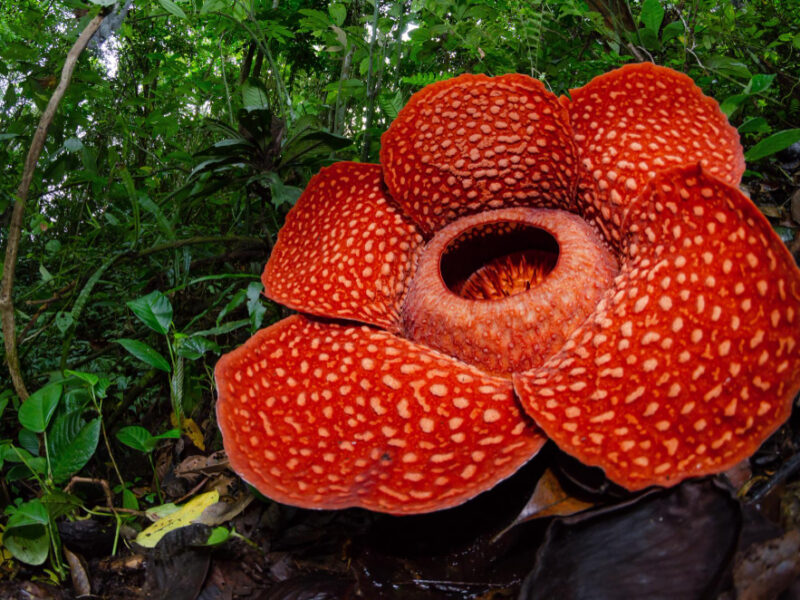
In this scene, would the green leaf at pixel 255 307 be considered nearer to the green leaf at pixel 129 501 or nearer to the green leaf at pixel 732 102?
the green leaf at pixel 129 501

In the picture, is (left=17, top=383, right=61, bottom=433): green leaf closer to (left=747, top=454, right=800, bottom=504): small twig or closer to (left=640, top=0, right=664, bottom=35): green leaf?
(left=747, top=454, right=800, bottom=504): small twig

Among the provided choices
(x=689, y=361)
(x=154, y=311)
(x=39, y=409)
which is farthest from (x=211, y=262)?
(x=689, y=361)

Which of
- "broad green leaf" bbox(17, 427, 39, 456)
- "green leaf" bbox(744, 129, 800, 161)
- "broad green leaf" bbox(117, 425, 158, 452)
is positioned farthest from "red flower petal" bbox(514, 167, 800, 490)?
"broad green leaf" bbox(17, 427, 39, 456)

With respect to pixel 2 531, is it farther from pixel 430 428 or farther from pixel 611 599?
pixel 611 599

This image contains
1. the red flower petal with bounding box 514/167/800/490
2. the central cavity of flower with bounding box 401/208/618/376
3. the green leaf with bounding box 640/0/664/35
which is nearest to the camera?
the red flower petal with bounding box 514/167/800/490

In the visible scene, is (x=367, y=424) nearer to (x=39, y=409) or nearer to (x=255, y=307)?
(x=255, y=307)

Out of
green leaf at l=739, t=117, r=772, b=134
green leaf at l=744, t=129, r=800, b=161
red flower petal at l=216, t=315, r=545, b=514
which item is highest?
green leaf at l=739, t=117, r=772, b=134
